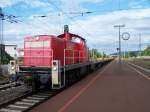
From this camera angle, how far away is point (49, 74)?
58.0 feet

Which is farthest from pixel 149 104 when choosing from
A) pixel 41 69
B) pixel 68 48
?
pixel 68 48

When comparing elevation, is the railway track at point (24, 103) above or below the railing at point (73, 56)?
below

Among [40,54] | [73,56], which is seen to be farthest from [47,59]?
[73,56]

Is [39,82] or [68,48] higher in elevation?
[68,48]

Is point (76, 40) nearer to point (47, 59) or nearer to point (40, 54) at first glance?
point (40, 54)

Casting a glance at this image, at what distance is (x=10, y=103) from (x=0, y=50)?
58.1 feet

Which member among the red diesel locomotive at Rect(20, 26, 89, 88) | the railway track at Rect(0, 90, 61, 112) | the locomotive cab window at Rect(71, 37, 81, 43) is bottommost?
the railway track at Rect(0, 90, 61, 112)

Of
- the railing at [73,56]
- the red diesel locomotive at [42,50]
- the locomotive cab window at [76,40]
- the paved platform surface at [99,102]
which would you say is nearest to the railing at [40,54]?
the red diesel locomotive at [42,50]

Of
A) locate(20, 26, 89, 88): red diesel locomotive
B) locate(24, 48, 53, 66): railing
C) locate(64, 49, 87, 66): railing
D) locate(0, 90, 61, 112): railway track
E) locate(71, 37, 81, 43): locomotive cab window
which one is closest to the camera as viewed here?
locate(0, 90, 61, 112): railway track

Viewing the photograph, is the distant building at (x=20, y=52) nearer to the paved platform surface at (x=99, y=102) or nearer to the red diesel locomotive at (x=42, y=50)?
the red diesel locomotive at (x=42, y=50)

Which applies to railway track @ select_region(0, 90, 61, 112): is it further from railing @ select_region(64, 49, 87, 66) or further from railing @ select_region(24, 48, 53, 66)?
railing @ select_region(64, 49, 87, 66)

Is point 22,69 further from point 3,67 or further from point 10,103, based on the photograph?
point 3,67

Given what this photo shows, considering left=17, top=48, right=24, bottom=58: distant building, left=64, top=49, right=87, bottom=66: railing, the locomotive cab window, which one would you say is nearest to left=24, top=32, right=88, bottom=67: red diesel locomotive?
left=17, top=48, right=24, bottom=58: distant building

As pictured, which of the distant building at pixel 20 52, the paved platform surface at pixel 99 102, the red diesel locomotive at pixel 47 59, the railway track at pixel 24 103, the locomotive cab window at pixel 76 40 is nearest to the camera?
the paved platform surface at pixel 99 102
